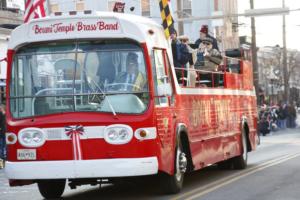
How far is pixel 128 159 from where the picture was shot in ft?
33.9

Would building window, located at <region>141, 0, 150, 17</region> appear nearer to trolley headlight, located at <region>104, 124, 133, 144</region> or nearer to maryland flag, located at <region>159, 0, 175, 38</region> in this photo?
maryland flag, located at <region>159, 0, 175, 38</region>

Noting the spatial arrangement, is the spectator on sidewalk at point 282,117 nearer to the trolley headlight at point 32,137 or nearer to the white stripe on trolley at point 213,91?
the white stripe on trolley at point 213,91

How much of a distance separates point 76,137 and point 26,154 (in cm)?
78

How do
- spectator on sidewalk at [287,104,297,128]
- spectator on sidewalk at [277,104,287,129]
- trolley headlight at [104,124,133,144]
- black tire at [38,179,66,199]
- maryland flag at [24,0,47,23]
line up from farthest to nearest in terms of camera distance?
spectator on sidewalk at [287,104,297,128]
spectator on sidewalk at [277,104,287,129]
maryland flag at [24,0,47,23]
black tire at [38,179,66,199]
trolley headlight at [104,124,133,144]

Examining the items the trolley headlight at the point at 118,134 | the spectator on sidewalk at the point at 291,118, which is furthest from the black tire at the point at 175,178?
the spectator on sidewalk at the point at 291,118

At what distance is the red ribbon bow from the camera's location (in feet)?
34.0

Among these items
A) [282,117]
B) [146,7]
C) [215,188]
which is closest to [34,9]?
[215,188]

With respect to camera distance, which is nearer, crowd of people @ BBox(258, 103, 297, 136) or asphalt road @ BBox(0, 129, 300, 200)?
asphalt road @ BBox(0, 129, 300, 200)

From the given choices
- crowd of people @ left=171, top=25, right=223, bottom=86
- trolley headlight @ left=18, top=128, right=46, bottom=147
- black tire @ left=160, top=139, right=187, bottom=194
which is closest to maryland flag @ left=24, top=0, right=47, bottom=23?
crowd of people @ left=171, top=25, right=223, bottom=86

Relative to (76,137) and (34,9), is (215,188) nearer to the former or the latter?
(76,137)

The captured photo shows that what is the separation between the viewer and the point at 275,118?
4288 cm

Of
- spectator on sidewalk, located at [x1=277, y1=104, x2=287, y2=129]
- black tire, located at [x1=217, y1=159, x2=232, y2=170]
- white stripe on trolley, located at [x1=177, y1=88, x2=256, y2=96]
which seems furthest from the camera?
spectator on sidewalk, located at [x1=277, y1=104, x2=287, y2=129]

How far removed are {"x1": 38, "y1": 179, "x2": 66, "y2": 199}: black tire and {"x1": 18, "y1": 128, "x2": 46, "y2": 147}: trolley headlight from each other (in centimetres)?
149

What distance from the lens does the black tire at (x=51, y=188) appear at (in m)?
12.0
